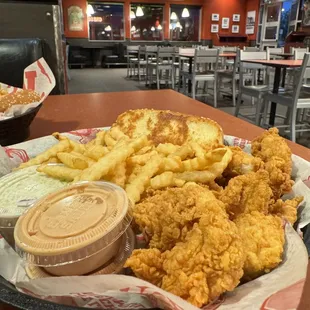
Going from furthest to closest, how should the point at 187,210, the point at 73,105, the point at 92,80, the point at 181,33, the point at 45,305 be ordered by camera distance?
the point at 181,33 < the point at 92,80 < the point at 73,105 < the point at 187,210 < the point at 45,305

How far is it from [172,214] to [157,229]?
51 millimetres

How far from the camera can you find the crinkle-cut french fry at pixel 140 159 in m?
0.88

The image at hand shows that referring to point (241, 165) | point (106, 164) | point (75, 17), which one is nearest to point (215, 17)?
point (75, 17)

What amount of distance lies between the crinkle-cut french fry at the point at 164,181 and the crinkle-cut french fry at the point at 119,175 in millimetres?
83

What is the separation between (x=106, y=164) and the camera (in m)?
0.79

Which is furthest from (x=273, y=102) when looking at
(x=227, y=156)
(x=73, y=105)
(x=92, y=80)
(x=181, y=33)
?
(x=181, y=33)

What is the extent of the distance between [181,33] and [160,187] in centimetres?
1784

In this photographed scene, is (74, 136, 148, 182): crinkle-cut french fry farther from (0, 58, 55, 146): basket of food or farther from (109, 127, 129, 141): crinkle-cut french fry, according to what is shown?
(0, 58, 55, 146): basket of food

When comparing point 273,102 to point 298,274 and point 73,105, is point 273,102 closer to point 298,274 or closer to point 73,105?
point 73,105

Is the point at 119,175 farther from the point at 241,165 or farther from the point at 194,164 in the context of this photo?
the point at 241,165

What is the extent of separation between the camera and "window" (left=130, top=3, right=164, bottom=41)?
16605 millimetres

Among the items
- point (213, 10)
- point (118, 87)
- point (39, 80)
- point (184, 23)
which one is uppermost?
point (213, 10)

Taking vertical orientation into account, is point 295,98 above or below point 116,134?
below

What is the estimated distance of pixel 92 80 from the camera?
11.4 m
